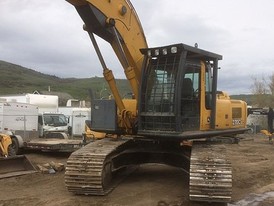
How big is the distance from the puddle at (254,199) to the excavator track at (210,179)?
0.97 meters

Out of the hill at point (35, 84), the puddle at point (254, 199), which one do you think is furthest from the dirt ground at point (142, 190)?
the hill at point (35, 84)

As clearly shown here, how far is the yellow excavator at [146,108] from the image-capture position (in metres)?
9.55

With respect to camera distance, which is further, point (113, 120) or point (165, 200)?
point (113, 120)

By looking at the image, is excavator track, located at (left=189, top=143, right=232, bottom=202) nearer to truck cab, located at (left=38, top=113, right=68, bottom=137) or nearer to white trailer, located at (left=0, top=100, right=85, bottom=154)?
white trailer, located at (left=0, top=100, right=85, bottom=154)

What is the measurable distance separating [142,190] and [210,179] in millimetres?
2341

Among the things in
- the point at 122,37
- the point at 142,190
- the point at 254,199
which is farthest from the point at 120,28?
the point at 254,199

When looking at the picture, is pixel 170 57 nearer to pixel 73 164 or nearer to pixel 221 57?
pixel 221 57

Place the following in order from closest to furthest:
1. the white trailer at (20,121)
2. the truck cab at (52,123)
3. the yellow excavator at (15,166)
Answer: the yellow excavator at (15,166), the white trailer at (20,121), the truck cab at (52,123)

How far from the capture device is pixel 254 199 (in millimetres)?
9969

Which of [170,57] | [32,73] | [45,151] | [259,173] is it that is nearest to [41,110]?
[45,151]

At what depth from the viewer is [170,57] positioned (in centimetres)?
1035

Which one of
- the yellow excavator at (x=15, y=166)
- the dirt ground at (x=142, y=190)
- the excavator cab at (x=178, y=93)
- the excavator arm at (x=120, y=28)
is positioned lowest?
the dirt ground at (x=142, y=190)

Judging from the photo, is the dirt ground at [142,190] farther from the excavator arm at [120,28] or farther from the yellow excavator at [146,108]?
the excavator arm at [120,28]

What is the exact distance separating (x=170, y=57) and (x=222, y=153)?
2476 mm
